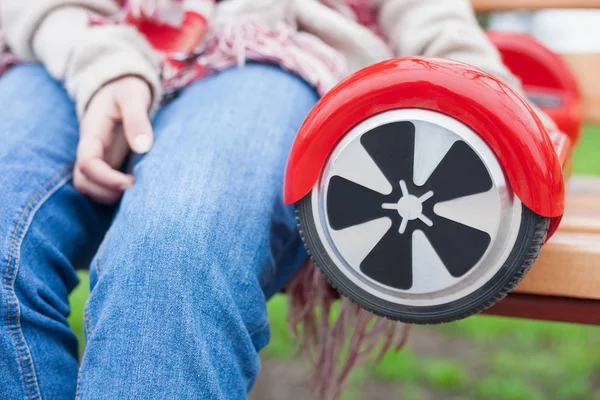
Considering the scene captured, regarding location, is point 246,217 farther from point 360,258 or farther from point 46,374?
point 46,374

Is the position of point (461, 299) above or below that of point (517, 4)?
below

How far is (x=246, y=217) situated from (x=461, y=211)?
20 centimetres

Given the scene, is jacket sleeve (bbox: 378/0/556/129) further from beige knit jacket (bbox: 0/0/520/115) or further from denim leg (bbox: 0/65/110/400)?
denim leg (bbox: 0/65/110/400)

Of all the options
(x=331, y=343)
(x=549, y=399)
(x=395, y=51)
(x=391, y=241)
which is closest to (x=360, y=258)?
(x=391, y=241)

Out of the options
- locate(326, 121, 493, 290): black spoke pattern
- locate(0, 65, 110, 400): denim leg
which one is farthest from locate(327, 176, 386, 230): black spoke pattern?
locate(0, 65, 110, 400): denim leg

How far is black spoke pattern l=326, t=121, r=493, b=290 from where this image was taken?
0.52 m

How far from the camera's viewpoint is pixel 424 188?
53 centimetres

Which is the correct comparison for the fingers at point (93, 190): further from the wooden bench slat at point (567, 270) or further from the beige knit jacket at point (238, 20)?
the wooden bench slat at point (567, 270)

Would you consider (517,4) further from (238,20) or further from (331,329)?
(331,329)

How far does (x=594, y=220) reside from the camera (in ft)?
2.45

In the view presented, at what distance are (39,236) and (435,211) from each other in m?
0.39

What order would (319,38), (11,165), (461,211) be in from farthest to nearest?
(319,38)
(11,165)
(461,211)

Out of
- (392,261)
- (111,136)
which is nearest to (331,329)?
(392,261)

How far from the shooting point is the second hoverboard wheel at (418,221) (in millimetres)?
520
